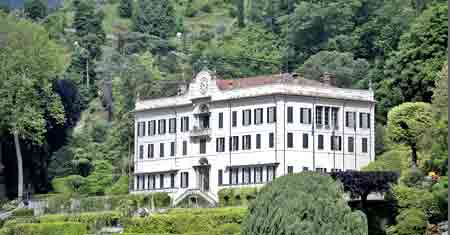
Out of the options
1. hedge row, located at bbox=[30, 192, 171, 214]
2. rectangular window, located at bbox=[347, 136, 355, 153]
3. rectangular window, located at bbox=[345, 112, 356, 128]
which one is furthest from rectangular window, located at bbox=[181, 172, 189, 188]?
rectangular window, located at bbox=[345, 112, 356, 128]

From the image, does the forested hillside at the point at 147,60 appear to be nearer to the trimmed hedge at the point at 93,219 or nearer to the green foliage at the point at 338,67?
the green foliage at the point at 338,67

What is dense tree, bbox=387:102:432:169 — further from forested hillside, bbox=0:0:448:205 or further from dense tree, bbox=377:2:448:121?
dense tree, bbox=377:2:448:121

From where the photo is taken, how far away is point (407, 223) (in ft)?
285

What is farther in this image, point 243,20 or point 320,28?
point 243,20

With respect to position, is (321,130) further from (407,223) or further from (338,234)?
(338,234)

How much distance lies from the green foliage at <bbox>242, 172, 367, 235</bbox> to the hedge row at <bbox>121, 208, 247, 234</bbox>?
15854 millimetres

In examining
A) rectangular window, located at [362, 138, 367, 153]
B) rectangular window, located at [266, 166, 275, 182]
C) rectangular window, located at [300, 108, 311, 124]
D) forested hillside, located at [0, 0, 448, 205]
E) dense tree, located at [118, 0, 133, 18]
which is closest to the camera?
rectangular window, located at [266, 166, 275, 182]

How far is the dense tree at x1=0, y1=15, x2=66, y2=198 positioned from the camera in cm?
12344

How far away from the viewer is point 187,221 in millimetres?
97688

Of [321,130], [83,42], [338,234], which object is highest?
[83,42]

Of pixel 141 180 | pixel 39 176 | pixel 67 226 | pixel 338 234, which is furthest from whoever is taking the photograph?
pixel 39 176

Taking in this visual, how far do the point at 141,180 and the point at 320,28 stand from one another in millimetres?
43728

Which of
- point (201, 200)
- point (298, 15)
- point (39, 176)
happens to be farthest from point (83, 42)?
point (201, 200)

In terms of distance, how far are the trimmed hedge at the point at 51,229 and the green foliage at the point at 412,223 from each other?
2545 centimetres
